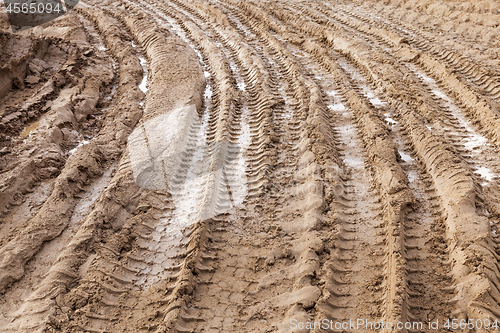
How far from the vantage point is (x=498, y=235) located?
346 centimetres

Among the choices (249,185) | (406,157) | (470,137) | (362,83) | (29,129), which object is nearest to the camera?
(249,185)

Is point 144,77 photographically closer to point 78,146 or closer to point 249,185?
point 78,146

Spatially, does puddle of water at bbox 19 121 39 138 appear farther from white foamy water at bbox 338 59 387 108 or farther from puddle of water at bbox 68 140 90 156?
white foamy water at bbox 338 59 387 108

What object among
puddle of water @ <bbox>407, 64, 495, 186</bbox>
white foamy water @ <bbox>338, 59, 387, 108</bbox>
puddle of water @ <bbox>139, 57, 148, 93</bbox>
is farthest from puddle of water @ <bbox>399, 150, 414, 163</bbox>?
puddle of water @ <bbox>139, 57, 148, 93</bbox>

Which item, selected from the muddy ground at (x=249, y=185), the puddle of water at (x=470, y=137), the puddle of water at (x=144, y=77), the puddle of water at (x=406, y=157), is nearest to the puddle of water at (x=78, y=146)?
the muddy ground at (x=249, y=185)

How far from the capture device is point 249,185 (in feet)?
14.6

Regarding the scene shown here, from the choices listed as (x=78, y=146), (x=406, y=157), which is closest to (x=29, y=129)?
(x=78, y=146)

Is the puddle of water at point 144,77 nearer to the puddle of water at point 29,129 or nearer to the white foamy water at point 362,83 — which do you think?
the puddle of water at point 29,129

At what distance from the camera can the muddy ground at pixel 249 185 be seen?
306 cm

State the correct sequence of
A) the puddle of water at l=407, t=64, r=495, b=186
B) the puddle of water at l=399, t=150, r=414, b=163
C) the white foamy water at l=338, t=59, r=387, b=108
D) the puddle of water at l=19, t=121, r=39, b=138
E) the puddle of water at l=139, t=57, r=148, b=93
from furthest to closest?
1. the puddle of water at l=139, t=57, r=148, b=93
2. the white foamy water at l=338, t=59, r=387, b=108
3. the puddle of water at l=19, t=121, r=39, b=138
4. the puddle of water at l=399, t=150, r=414, b=163
5. the puddle of water at l=407, t=64, r=495, b=186

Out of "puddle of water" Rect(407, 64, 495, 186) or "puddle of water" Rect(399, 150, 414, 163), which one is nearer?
"puddle of water" Rect(407, 64, 495, 186)

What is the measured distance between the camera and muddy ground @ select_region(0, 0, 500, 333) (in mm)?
3057

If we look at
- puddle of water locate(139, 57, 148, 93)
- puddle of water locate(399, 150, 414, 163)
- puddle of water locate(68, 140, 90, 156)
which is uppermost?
puddle of water locate(399, 150, 414, 163)

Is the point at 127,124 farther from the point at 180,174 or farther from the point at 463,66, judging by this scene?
the point at 463,66
